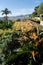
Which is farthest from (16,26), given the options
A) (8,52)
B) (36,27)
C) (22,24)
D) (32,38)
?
(8,52)

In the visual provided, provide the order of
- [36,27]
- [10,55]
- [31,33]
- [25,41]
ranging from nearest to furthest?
1. [10,55]
2. [25,41]
3. [31,33]
4. [36,27]

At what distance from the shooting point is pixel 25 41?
610 inches

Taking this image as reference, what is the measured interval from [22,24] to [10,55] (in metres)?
5.37

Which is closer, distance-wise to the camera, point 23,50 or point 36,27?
point 23,50

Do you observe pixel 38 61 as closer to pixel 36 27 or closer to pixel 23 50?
pixel 23 50

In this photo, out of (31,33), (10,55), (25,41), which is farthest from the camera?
(31,33)

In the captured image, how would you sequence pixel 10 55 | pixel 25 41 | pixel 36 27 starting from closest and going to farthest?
pixel 10 55, pixel 25 41, pixel 36 27

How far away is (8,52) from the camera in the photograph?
14.6m

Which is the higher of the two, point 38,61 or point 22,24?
point 22,24

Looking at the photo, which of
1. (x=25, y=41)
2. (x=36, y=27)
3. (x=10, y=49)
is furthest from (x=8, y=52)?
(x=36, y=27)

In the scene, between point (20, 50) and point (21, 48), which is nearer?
point (20, 50)

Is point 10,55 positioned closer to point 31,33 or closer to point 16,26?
point 31,33

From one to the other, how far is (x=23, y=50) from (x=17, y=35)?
1919mm

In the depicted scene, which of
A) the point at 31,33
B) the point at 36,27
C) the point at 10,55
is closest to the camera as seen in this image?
the point at 10,55
